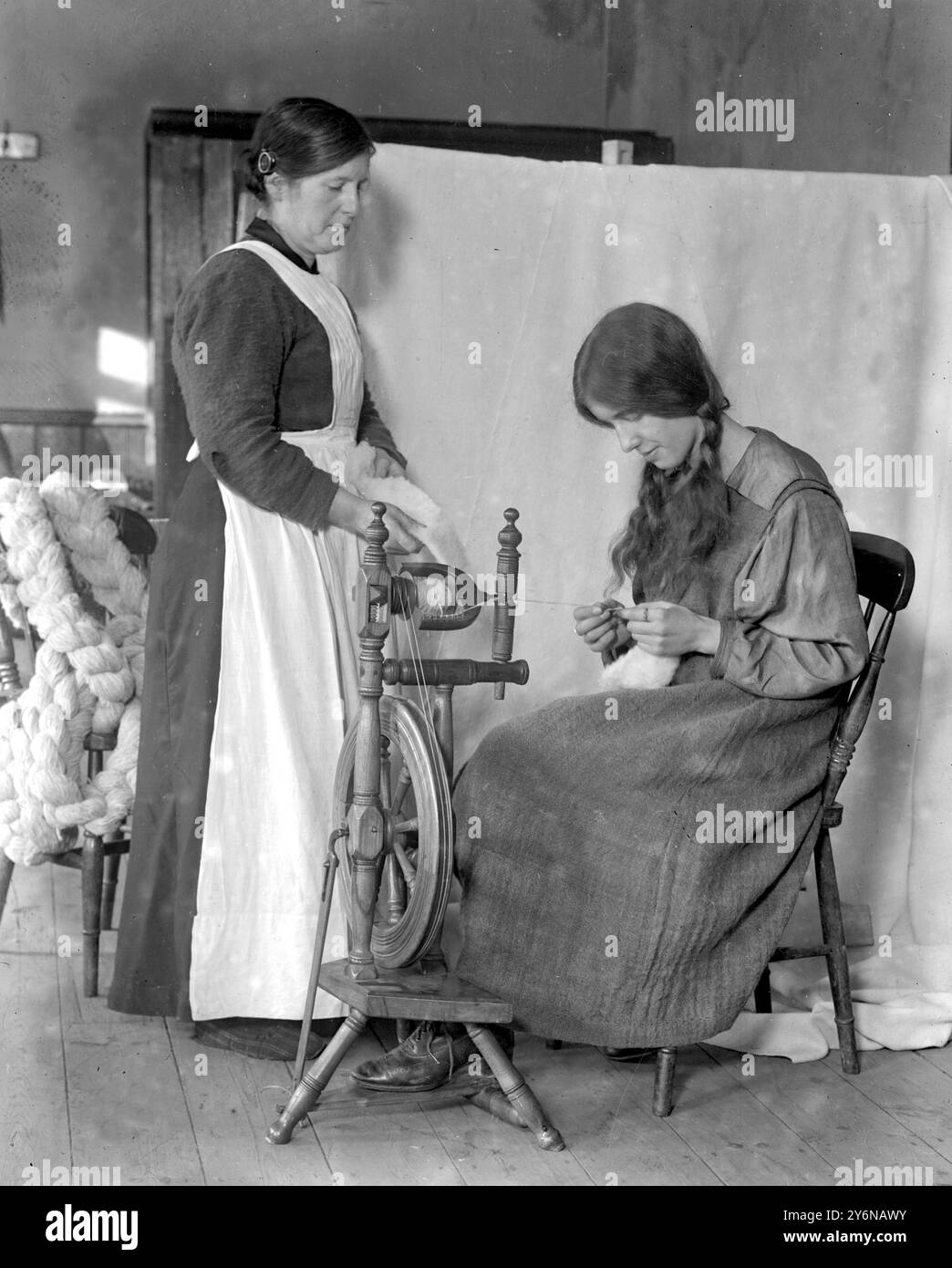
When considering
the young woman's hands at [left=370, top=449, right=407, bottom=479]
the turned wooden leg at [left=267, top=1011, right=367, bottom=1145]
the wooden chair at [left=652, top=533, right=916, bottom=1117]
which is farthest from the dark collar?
the turned wooden leg at [left=267, top=1011, right=367, bottom=1145]

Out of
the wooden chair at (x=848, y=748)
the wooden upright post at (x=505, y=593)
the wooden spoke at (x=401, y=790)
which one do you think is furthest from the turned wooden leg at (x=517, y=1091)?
the wooden upright post at (x=505, y=593)

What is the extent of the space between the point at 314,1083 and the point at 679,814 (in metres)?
0.61

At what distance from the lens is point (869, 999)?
2373 mm

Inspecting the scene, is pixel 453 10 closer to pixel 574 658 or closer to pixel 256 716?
pixel 574 658

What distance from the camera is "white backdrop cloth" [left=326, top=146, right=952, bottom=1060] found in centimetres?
237

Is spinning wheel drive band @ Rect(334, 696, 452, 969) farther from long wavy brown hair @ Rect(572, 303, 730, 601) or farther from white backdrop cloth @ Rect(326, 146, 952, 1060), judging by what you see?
white backdrop cloth @ Rect(326, 146, 952, 1060)

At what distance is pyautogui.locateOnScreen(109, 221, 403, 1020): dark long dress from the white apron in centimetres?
3

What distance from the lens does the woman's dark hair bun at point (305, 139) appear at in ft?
6.66

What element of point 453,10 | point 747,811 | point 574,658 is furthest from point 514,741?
point 453,10

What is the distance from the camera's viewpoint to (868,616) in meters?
→ 2.16

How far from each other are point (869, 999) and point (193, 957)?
114cm
